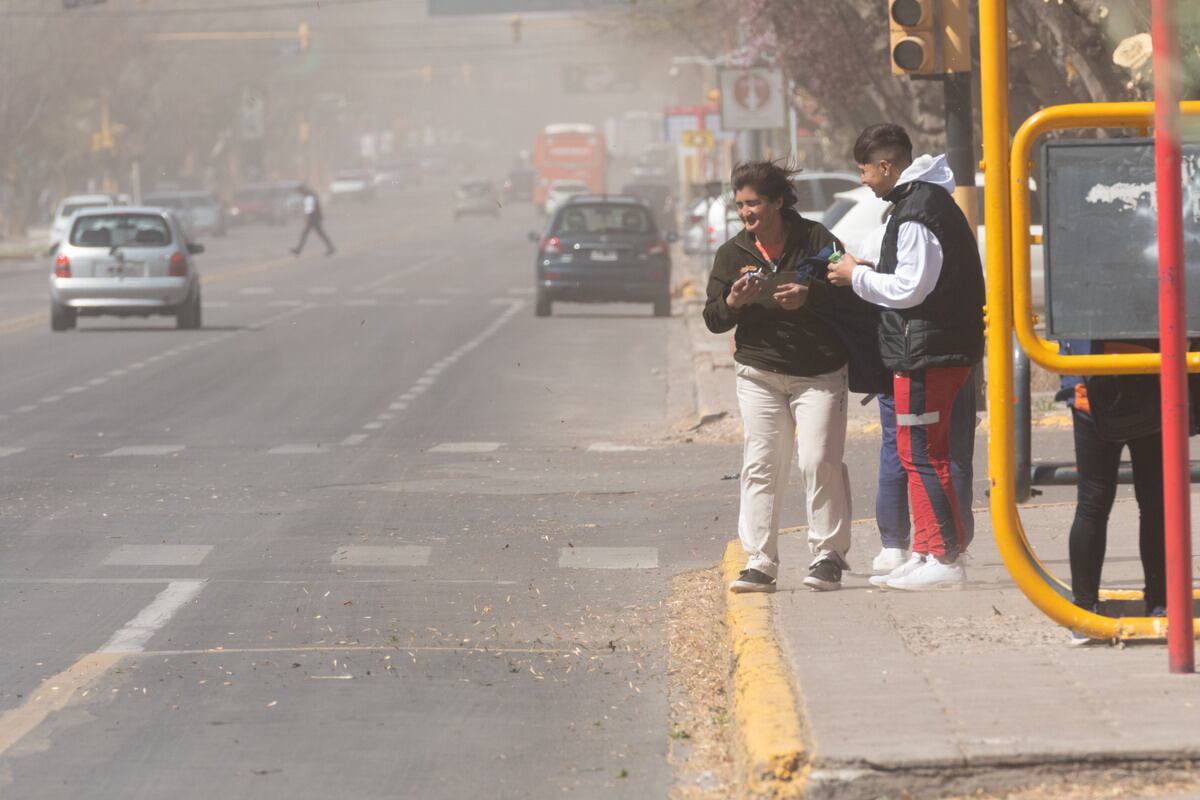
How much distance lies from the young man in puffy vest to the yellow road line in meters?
2.84

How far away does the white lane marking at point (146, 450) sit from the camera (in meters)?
15.1

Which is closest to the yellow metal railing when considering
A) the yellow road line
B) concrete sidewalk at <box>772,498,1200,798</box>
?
concrete sidewalk at <box>772,498,1200,798</box>

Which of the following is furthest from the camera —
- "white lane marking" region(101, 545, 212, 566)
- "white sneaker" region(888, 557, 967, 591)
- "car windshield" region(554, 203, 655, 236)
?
"car windshield" region(554, 203, 655, 236)

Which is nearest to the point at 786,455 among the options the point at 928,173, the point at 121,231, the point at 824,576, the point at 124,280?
the point at 824,576

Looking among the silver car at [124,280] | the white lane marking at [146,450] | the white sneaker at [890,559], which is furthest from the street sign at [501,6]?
the white sneaker at [890,559]

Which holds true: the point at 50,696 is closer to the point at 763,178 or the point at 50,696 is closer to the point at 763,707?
the point at 763,707

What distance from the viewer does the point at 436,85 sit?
188 meters

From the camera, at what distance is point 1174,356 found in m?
6.52

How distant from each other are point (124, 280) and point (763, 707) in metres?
24.2

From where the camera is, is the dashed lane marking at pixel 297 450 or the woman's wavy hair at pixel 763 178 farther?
the dashed lane marking at pixel 297 450

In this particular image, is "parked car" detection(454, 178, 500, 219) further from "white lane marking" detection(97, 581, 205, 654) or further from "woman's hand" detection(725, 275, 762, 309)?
"woman's hand" detection(725, 275, 762, 309)

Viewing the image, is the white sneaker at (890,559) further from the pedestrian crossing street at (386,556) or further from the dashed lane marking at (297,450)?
the dashed lane marking at (297,450)

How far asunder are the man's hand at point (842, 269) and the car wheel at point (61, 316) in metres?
22.6

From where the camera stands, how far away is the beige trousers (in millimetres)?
8492
